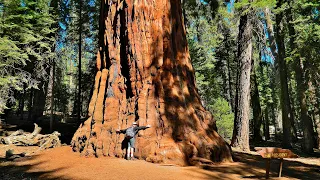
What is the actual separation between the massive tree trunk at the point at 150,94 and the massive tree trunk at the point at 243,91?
3229 millimetres

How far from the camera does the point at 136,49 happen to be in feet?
36.6

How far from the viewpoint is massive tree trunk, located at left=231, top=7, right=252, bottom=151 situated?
1382 cm

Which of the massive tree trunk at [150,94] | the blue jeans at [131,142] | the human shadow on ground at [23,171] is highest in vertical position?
the massive tree trunk at [150,94]

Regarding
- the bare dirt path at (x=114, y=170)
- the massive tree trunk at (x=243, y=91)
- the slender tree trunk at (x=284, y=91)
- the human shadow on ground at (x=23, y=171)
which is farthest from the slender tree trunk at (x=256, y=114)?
the human shadow on ground at (x=23, y=171)

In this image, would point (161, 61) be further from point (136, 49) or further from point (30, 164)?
point (30, 164)

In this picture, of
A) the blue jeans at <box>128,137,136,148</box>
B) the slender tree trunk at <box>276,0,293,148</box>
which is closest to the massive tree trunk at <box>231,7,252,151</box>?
the slender tree trunk at <box>276,0,293,148</box>

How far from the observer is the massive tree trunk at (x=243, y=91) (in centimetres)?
1382

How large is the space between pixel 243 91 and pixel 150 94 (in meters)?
5.76

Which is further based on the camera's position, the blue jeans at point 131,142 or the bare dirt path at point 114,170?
the blue jeans at point 131,142

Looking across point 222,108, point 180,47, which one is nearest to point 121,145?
point 180,47

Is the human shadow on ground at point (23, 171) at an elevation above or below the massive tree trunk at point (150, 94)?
below

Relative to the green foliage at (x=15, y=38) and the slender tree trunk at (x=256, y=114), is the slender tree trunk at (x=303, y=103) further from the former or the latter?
the green foliage at (x=15, y=38)

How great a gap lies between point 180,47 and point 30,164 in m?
7.64

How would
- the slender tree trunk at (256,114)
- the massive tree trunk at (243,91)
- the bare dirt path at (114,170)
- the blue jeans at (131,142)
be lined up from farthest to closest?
the slender tree trunk at (256,114) → the massive tree trunk at (243,91) → the blue jeans at (131,142) → the bare dirt path at (114,170)
